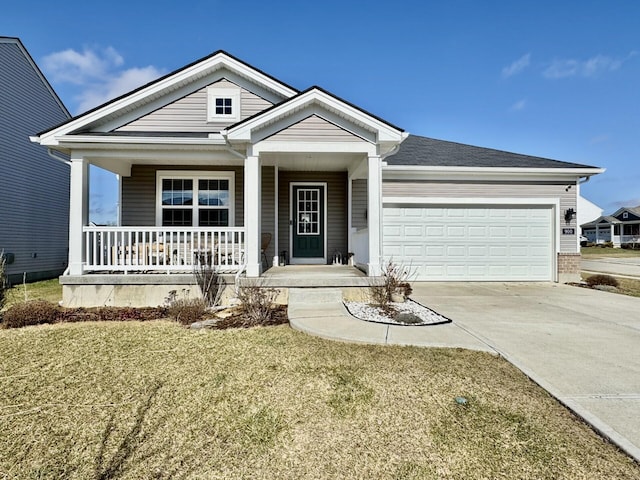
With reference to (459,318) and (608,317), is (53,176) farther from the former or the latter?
(608,317)

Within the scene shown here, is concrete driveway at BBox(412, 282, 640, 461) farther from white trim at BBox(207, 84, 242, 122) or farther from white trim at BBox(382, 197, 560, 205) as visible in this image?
white trim at BBox(207, 84, 242, 122)

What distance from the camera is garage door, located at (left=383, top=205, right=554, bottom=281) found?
1058 centimetres

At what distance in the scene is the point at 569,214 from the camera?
10.6 meters

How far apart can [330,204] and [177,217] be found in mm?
4551

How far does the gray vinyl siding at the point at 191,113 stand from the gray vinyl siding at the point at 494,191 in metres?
4.63

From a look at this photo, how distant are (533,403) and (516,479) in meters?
1.07

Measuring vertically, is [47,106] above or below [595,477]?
above

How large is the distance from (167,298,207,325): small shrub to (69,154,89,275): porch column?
2.70 m

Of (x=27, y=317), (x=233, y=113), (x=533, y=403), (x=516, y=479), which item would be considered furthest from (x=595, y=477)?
(x=233, y=113)

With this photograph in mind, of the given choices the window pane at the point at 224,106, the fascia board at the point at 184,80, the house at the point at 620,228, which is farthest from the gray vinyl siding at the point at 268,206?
the house at the point at 620,228

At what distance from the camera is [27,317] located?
239 inches

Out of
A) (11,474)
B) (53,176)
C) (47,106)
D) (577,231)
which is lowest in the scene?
(11,474)

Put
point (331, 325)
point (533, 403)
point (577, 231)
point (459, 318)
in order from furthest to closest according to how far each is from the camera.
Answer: point (577, 231) < point (459, 318) < point (331, 325) < point (533, 403)

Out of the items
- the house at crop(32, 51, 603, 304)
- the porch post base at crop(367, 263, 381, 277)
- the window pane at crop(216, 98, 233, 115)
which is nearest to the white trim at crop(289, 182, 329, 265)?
the house at crop(32, 51, 603, 304)
